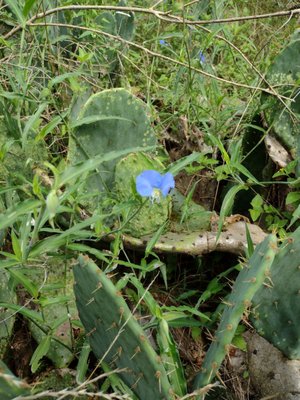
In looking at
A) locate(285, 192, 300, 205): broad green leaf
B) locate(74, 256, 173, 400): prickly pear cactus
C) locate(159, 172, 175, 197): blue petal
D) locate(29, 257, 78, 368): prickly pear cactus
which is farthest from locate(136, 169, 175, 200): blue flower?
locate(285, 192, 300, 205): broad green leaf

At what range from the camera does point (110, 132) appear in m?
2.01

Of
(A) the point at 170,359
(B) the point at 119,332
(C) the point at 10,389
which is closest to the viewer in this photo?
(C) the point at 10,389

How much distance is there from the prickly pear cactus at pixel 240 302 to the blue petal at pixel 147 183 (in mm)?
281

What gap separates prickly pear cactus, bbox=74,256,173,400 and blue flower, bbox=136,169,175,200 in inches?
8.9

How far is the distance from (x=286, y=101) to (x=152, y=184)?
3.10 ft

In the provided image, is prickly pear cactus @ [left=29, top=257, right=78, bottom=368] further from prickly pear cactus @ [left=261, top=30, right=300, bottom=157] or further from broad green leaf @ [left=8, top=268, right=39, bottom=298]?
prickly pear cactus @ [left=261, top=30, right=300, bottom=157]

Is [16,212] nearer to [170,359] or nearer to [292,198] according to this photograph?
[170,359]

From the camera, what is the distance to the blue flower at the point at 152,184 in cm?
148

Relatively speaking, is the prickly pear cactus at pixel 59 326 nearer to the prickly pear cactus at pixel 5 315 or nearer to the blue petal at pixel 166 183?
the prickly pear cactus at pixel 5 315

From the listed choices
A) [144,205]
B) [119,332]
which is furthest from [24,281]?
[144,205]

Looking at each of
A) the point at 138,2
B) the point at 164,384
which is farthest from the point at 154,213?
the point at 138,2

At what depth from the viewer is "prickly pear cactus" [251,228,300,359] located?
58.7 inches

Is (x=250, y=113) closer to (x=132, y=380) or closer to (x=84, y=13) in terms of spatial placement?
(x=84, y=13)

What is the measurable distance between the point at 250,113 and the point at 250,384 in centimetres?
112
